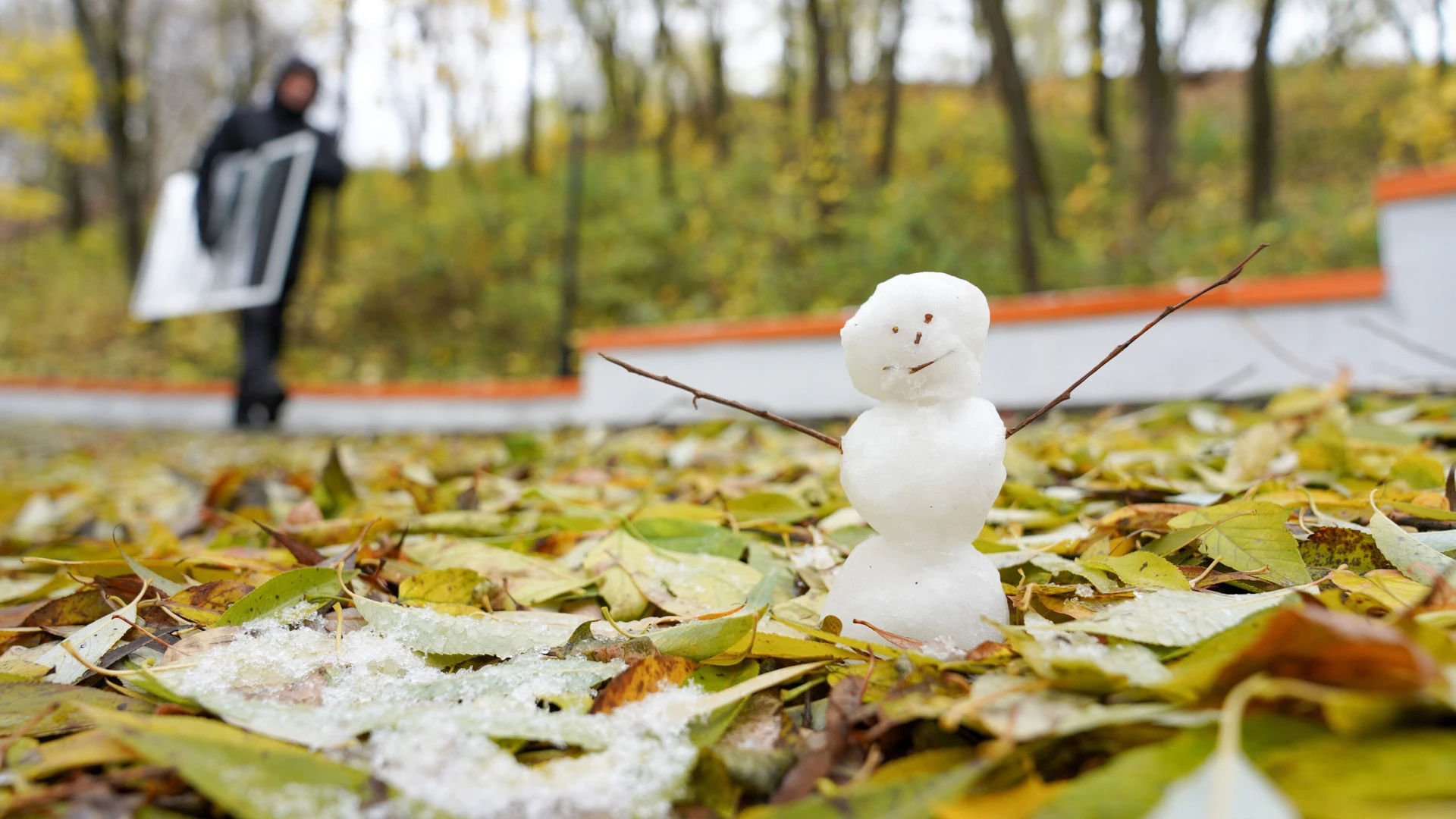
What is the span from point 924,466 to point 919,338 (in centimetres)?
10

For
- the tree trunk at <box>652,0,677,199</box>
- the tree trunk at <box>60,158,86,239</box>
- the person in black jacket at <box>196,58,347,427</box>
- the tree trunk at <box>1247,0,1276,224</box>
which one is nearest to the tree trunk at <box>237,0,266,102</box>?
the tree trunk at <box>60,158,86,239</box>

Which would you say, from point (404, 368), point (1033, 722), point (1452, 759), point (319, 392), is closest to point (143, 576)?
point (1033, 722)

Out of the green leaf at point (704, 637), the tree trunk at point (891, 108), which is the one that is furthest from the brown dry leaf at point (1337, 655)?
the tree trunk at point (891, 108)

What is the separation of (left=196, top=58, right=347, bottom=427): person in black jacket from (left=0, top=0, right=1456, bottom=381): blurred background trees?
8.76 feet

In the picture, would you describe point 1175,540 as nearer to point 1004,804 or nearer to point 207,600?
point 1004,804

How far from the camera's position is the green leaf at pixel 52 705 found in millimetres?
626

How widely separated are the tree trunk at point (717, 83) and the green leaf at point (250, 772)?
13.7 m

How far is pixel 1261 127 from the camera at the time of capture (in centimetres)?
881

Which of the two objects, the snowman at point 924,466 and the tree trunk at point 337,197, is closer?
the snowman at point 924,466

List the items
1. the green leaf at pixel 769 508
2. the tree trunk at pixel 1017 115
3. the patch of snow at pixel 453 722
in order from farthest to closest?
1. the tree trunk at pixel 1017 115
2. the green leaf at pixel 769 508
3. the patch of snow at pixel 453 722

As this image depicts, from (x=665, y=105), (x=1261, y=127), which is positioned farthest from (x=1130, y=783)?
(x=665, y=105)

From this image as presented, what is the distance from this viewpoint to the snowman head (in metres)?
0.72

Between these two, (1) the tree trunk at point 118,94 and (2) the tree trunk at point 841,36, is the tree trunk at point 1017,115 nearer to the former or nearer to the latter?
(2) the tree trunk at point 841,36

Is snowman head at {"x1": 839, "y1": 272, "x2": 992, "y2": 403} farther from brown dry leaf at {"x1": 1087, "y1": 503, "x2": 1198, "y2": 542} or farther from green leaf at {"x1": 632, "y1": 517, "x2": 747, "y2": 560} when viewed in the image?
green leaf at {"x1": 632, "y1": 517, "x2": 747, "y2": 560}
